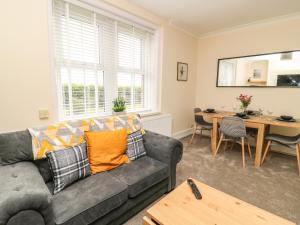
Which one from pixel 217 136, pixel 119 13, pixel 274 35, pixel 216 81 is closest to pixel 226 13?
pixel 274 35

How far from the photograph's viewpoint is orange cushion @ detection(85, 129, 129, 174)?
1662 mm

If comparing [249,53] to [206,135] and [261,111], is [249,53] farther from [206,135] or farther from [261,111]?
[206,135]

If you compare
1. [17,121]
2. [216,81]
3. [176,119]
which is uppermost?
[216,81]

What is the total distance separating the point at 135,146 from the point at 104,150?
41cm

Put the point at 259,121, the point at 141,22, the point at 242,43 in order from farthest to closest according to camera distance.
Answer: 1. the point at 242,43
2. the point at 141,22
3. the point at 259,121

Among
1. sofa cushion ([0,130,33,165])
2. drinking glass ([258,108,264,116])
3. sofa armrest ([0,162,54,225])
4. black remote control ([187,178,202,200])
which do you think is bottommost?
black remote control ([187,178,202,200])

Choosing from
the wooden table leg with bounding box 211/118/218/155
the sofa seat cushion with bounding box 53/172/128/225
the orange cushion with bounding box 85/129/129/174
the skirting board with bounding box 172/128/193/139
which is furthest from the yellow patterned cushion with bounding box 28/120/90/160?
the skirting board with bounding box 172/128/193/139

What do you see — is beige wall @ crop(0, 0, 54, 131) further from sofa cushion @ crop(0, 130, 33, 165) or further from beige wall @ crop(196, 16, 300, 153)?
beige wall @ crop(196, 16, 300, 153)

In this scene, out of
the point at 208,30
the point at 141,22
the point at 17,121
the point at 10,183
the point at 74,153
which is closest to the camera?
the point at 10,183

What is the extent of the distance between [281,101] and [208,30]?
6.96ft

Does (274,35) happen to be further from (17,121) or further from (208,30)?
(17,121)

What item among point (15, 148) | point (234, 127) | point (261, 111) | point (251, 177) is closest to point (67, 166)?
point (15, 148)

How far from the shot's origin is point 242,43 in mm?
3600

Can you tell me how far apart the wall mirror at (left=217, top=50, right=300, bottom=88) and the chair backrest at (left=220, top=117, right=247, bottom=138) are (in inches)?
49.1
